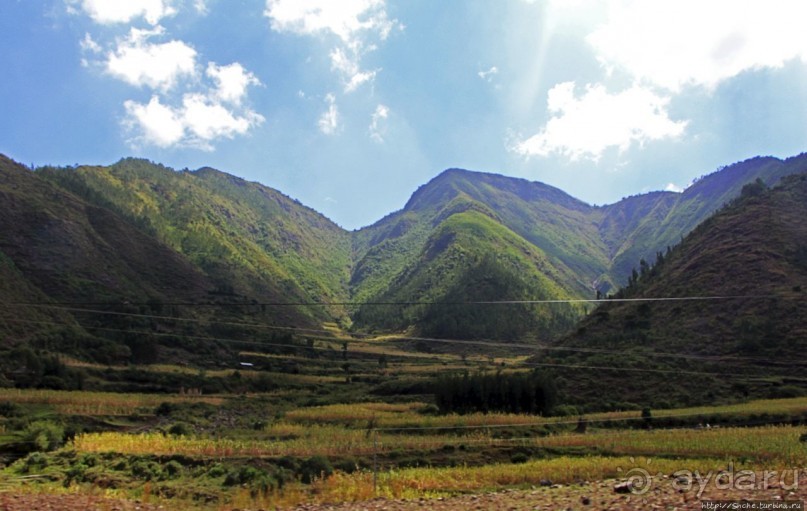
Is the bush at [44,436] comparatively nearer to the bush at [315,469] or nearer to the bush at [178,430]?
the bush at [178,430]

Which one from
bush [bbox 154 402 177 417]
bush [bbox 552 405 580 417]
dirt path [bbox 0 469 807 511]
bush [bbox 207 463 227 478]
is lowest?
bush [bbox 552 405 580 417]

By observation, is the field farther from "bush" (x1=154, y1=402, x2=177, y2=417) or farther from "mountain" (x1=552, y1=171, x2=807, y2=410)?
"mountain" (x1=552, y1=171, x2=807, y2=410)

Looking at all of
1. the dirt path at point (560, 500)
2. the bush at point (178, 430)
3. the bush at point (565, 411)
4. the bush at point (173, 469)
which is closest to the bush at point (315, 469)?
the bush at point (173, 469)

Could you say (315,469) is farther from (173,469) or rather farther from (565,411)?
(565,411)

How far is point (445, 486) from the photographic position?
74.6 feet

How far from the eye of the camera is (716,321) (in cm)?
7519

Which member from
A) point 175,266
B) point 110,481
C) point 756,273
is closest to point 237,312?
point 175,266

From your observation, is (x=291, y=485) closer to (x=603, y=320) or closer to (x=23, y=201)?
(x=603, y=320)

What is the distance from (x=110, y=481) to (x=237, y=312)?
344 feet

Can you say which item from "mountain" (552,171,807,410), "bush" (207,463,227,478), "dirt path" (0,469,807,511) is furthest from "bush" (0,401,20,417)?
"mountain" (552,171,807,410)

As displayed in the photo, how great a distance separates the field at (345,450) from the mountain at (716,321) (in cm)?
1157

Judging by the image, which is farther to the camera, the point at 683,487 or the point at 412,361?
the point at 412,361

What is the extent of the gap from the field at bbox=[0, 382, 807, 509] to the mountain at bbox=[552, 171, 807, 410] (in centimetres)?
1157

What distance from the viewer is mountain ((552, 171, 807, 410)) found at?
62.9 metres
